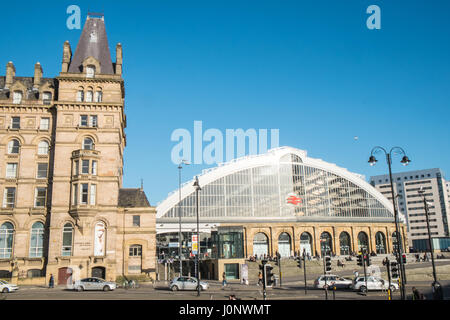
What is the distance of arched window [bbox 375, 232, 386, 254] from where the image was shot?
8831cm

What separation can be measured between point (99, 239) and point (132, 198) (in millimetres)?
8059

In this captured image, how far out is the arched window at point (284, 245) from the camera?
81062mm

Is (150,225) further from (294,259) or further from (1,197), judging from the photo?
(294,259)

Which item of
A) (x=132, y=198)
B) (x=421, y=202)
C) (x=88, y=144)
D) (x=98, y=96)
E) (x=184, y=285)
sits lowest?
(x=184, y=285)

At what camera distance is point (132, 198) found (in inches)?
2154

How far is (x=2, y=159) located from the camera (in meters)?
49.9

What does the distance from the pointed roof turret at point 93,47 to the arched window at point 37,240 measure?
19.6m

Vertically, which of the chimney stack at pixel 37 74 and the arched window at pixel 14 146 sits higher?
the chimney stack at pixel 37 74

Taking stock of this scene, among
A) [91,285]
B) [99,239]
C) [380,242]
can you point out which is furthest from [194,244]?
[380,242]

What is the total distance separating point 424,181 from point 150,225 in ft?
506

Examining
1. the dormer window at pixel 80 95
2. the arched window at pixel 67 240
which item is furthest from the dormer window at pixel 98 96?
the arched window at pixel 67 240

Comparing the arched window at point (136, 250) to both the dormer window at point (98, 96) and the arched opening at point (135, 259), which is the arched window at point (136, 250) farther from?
Result: the dormer window at point (98, 96)

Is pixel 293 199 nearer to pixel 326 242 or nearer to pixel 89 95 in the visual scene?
pixel 326 242
